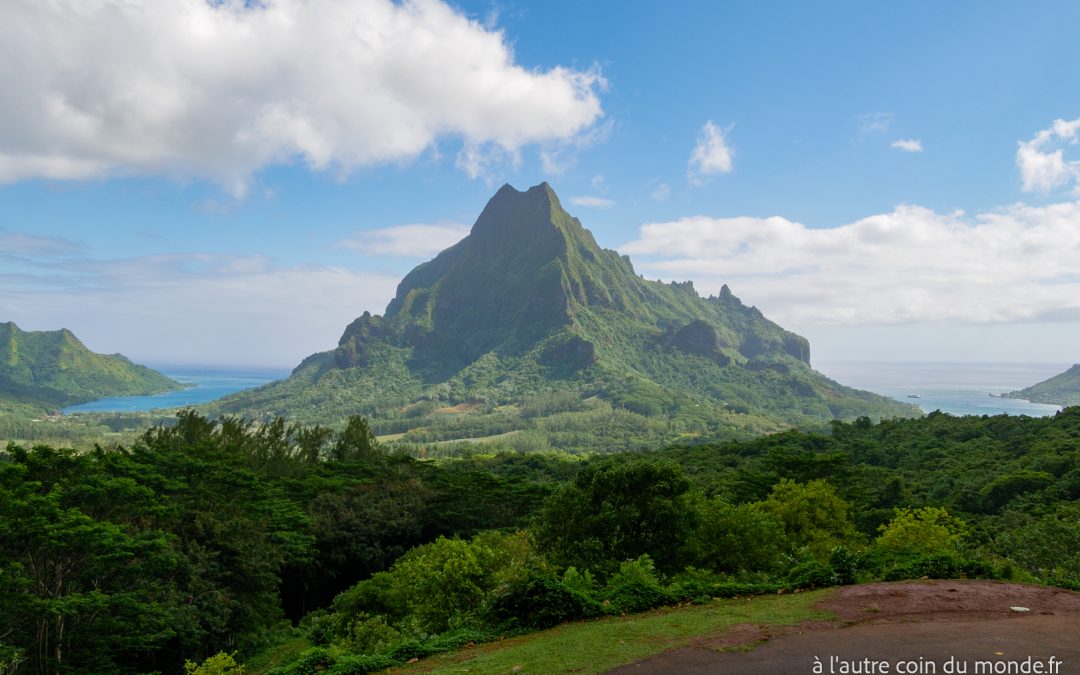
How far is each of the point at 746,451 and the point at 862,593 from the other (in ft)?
217

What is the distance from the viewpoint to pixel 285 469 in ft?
184

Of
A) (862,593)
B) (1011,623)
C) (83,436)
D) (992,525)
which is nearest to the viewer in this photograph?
(1011,623)

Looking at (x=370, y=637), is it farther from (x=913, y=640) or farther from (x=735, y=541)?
(x=913, y=640)

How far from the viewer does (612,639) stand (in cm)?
1073

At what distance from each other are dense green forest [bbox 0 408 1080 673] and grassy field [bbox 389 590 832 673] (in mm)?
629

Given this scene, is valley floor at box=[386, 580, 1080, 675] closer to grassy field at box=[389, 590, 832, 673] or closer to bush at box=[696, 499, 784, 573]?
grassy field at box=[389, 590, 832, 673]

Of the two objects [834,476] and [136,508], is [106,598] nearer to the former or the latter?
[136,508]

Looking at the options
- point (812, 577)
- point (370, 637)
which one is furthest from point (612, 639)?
point (370, 637)

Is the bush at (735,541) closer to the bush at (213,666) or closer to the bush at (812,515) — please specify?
the bush at (812,515)

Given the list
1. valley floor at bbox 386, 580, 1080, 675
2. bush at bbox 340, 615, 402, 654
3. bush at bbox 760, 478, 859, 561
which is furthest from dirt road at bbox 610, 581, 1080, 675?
bush at bbox 760, 478, 859, 561

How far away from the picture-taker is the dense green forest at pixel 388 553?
1411cm

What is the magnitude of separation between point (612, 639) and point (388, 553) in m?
33.9

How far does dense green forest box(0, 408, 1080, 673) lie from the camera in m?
14.1

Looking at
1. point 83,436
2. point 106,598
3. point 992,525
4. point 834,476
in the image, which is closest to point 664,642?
point 106,598
